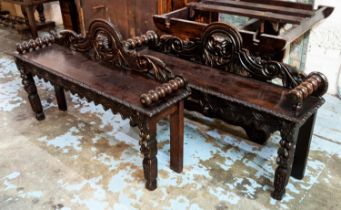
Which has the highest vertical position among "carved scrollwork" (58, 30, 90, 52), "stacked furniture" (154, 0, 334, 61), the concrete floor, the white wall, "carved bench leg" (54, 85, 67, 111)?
"stacked furniture" (154, 0, 334, 61)

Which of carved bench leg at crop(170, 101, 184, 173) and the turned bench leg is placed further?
the turned bench leg

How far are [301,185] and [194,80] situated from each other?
887mm

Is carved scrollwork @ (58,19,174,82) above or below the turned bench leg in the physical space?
above

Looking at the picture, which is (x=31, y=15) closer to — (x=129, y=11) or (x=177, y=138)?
(x=129, y=11)

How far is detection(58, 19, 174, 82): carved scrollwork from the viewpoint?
199cm

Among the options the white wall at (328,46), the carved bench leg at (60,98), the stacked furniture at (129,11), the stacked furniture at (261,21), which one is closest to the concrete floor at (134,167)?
the carved bench leg at (60,98)

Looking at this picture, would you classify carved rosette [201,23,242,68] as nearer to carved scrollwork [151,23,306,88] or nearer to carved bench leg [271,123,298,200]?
carved scrollwork [151,23,306,88]

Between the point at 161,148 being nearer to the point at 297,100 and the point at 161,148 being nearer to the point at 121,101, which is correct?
the point at 121,101

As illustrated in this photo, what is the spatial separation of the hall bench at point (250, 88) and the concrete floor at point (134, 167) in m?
0.13

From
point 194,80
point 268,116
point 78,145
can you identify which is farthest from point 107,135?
point 268,116

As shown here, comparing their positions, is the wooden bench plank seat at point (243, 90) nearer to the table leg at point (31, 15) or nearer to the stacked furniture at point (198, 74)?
the stacked furniture at point (198, 74)

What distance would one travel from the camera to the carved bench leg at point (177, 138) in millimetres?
1976

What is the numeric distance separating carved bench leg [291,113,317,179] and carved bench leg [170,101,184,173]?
671 mm

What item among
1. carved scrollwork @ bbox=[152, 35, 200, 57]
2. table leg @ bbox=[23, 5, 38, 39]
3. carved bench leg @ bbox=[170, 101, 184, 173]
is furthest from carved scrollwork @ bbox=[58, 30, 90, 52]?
table leg @ bbox=[23, 5, 38, 39]
